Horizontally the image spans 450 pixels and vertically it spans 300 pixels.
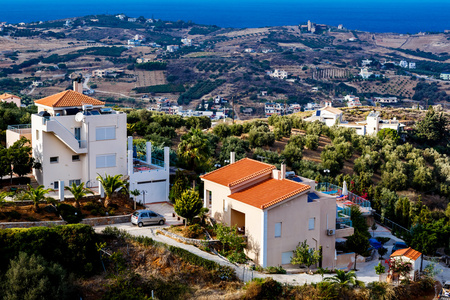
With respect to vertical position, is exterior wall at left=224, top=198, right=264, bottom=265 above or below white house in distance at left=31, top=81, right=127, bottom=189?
below

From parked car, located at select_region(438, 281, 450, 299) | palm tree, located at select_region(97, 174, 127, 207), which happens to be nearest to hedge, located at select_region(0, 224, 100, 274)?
palm tree, located at select_region(97, 174, 127, 207)

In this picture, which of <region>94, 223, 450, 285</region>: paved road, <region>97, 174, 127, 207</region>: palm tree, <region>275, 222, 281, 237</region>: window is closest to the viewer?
<region>94, 223, 450, 285</region>: paved road

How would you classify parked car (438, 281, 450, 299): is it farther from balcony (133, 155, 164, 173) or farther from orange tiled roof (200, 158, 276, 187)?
balcony (133, 155, 164, 173)

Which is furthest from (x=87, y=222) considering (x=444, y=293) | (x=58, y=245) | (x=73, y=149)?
(x=444, y=293)

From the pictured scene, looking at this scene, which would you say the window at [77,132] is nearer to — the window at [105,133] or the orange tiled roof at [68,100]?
the window at [105,133]

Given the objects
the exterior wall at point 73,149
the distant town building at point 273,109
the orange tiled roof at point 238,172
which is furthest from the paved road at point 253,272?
the distant town building at point 273,109

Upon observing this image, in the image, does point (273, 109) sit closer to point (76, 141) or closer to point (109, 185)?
point (76, 141)

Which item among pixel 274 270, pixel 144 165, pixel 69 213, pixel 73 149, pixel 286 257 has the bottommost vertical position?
pixel 274 270
